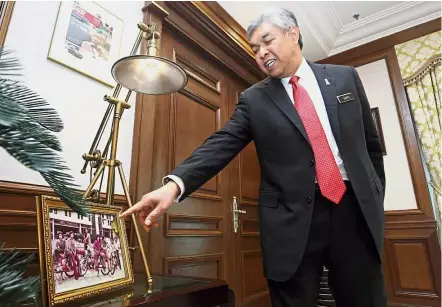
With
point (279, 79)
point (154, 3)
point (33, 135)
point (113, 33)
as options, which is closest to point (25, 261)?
point (33, 135)

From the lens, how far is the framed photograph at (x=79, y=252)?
634 millimetres

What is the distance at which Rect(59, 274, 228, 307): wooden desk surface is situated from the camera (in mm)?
681

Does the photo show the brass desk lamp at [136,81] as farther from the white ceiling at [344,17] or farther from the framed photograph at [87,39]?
the white ceiling at [344,17]

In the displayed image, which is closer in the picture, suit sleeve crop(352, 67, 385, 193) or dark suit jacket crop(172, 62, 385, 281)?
dark suit jacket crop(172, 62, 385, 281)

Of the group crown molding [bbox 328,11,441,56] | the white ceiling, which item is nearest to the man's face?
the white ceiling

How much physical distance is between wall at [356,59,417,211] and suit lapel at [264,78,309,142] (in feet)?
7.49

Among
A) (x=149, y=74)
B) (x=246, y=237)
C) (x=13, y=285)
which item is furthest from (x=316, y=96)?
(x=246, y=237)

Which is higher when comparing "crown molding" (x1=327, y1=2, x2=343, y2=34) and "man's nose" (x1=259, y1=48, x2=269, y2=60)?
"crown molding" (x1=327, y1=2, x2=343, y2=34)

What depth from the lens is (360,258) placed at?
797 mm

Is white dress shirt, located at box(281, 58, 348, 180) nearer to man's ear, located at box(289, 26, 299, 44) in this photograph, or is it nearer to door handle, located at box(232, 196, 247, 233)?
man's ear, located at box(289, 26, 299, 44)

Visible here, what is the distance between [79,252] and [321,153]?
73cm

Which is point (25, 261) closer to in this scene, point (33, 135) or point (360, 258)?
point (33, 135)

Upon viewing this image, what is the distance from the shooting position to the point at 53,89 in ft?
4.15

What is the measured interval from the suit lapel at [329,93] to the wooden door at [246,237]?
4.88 ft
